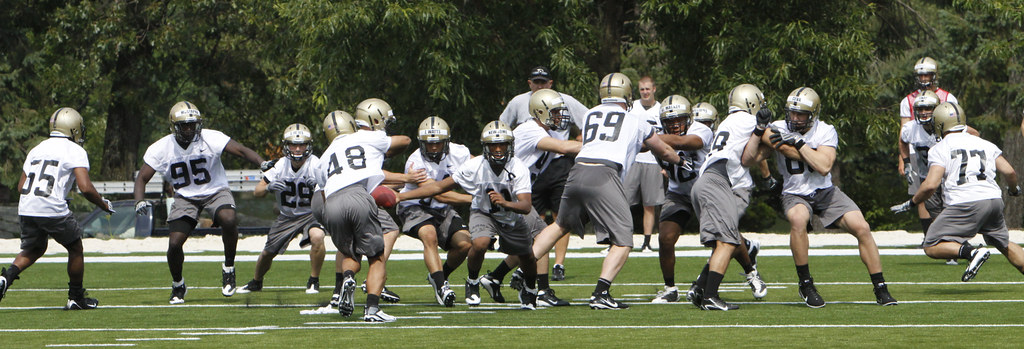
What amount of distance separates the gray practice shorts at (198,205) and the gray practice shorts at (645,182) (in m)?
5.05

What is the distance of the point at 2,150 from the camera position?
102 ft

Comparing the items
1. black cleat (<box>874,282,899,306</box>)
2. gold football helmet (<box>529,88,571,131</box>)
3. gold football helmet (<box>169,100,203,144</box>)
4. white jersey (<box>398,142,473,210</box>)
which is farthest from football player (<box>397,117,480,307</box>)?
black cleat (<box>874,282,899,306</box>)

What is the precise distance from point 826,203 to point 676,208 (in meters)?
1.20

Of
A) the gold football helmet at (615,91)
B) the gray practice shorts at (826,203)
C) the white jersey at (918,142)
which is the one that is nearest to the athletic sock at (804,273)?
the gray practice shorts at (826,203)

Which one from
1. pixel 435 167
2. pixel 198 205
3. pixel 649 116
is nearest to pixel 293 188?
pixel 198 205

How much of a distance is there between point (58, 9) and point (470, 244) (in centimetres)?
2148

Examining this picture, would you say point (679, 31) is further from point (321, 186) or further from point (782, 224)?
point (782, 224)

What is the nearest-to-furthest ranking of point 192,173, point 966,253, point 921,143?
point 966,253 < point 192,173 < point 921,143

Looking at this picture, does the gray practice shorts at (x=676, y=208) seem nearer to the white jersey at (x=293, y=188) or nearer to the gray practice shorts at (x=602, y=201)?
the gray practice shorts at (x=602, y=201)

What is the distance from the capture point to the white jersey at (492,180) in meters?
9.76

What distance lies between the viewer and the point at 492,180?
985cm

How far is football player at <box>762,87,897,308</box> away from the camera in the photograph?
375 inches

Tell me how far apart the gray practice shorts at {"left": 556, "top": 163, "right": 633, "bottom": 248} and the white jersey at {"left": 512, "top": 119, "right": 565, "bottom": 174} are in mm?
720

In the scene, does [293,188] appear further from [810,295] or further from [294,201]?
[810,295]
